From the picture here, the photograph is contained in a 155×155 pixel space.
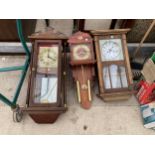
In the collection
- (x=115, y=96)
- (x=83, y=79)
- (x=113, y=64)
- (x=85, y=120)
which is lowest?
(x=85, y=120)

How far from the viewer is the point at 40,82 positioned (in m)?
1.41

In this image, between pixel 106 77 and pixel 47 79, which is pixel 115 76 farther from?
pixel 47 79

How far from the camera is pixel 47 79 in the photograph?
1416 mm

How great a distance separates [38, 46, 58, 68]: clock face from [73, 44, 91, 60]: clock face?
13 centimetres

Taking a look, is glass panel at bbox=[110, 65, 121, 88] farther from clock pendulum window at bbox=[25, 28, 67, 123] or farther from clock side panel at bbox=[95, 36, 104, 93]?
clock pendulum window at bbox=[25, 28, 67, 123]

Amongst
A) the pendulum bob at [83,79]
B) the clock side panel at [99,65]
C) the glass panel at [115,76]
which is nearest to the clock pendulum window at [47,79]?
the pendulum bob at [83,79]

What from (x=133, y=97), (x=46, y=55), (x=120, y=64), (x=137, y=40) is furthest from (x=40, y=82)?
(x=137, y=40)

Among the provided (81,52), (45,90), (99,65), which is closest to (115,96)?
(99,65)

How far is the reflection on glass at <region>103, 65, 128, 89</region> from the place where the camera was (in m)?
1.51

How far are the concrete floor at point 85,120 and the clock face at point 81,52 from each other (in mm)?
321

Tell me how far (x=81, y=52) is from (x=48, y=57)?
219 millimetres

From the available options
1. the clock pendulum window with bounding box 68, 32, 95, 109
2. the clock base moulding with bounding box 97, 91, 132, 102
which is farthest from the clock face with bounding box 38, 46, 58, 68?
the clock base moulding with bounding box 97, 91, 132, 102

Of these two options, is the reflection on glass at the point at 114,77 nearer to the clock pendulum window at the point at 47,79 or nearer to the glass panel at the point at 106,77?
the glass panel at the point at 106,77

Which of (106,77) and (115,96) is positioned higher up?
(106,77)
